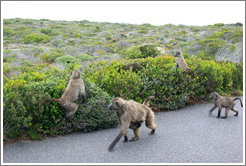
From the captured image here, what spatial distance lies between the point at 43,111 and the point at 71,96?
77 centimetres

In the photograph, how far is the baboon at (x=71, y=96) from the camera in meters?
5.90

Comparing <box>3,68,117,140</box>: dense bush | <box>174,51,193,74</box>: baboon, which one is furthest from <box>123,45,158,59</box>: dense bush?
<box>3,68,117,140</box>: dense bush

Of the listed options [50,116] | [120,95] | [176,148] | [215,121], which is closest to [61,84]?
[50,116]

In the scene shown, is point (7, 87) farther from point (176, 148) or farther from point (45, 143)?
point (176, 148)

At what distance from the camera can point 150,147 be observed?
5352 mm

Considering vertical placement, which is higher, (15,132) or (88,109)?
(88,109)

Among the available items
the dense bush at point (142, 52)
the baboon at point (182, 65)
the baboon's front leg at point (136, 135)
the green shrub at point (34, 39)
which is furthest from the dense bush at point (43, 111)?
the green shrub at point (34, 39)

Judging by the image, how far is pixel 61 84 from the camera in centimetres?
639

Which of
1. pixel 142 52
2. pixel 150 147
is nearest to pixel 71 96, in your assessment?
pixel 150 147

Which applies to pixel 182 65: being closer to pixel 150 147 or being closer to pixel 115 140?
pixel 150 147

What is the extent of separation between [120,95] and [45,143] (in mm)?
2692

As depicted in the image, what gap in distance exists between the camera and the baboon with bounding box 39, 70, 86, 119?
590 cm

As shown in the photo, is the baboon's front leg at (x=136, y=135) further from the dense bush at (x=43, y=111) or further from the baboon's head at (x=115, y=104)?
the dense bush at (x=43, y=111)

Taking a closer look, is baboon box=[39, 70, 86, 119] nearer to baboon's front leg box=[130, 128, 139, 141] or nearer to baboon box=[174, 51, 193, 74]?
baboon's front leg box=[130, 128, 139, 141]
